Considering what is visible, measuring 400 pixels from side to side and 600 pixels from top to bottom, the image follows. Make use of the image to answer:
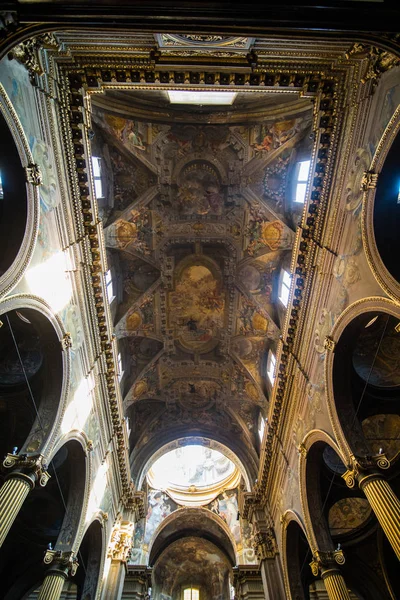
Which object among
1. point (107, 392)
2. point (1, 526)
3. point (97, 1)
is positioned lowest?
point (1, 526)

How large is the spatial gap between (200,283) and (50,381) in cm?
857

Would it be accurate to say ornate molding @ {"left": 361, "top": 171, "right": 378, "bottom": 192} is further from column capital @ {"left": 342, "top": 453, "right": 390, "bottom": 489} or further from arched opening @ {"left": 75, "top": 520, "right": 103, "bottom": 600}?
arched opening @ {"left": 75, "top": 520, "right": 103, "bottom": 600}

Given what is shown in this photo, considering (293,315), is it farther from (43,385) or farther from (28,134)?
(28,134)

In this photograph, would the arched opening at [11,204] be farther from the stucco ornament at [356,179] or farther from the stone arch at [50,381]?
the stucco ornament at [356,179]

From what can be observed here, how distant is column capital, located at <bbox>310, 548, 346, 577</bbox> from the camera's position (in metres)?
8.85

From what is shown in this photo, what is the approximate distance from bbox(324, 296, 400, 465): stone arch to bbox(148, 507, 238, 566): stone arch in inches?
657

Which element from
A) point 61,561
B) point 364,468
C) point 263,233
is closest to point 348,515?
point 364,468

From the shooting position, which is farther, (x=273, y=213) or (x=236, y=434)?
(x=236, y=434)

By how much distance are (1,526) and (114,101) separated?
11.8m

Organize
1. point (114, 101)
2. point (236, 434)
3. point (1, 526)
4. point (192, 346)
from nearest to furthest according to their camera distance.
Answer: point (1, 526) → point (114, 101) → point (192, 346) → point (236, 434)

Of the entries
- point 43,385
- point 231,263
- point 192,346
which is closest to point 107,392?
point 43,385

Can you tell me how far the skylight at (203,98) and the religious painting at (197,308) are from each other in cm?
641

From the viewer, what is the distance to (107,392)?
1266 centimetres

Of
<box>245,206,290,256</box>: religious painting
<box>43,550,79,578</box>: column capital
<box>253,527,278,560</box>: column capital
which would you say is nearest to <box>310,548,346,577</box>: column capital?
<box>253,527,278,560</box>: column capital
